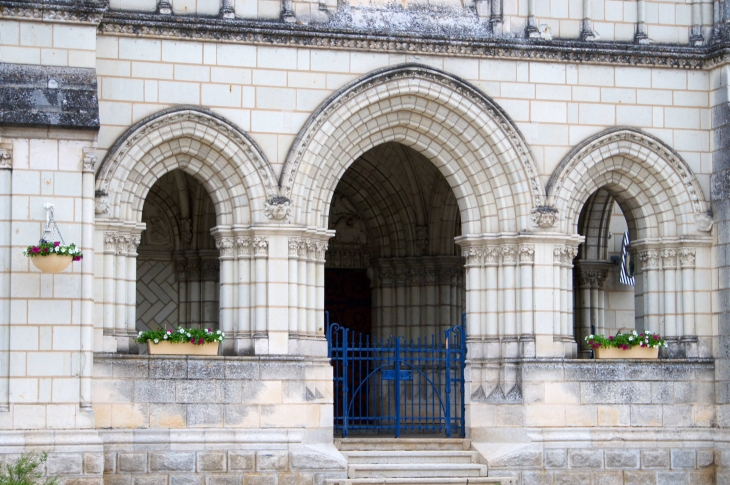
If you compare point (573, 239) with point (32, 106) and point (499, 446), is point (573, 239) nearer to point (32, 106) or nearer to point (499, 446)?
point (499, 446)

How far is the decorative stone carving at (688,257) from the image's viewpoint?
63.0 feet

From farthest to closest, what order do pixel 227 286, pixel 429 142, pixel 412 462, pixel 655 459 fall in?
pixel 429 142 → pixel 655 459 → pixel 412 462 → pixel 227 286

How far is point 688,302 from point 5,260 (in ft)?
30.4

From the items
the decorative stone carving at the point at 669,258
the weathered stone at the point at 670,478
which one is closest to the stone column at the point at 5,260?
the weathered stone at the point at 670,478

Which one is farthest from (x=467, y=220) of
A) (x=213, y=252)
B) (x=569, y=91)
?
(x=213, y=252)

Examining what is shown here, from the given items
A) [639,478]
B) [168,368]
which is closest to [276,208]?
[168,368]

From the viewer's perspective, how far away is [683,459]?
738 inches

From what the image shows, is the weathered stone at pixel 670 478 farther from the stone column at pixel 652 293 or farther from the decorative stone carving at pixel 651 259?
the decorative stone carving at pixel 651 259

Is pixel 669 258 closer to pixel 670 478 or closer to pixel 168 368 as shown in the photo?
pixel 670 478

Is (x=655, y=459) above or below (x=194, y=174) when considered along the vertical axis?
below

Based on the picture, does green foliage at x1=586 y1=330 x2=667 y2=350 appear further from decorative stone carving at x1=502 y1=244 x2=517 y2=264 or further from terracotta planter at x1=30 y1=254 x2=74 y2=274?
terracotta planter at x1=30 y1=254 x2=74 y2=274

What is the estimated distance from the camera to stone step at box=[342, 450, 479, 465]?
18078 millimetres

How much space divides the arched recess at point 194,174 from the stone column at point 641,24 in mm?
5580

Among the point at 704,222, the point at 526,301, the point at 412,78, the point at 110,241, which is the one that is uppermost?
the point at 412,78
